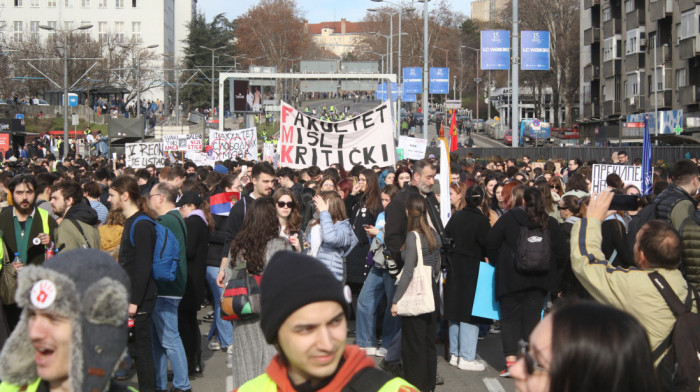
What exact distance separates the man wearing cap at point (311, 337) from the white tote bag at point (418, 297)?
4352 mm

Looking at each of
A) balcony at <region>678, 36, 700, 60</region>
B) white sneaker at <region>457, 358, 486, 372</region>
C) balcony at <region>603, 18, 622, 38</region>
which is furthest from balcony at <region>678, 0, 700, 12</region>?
white sneaker at <region>457, 358, 486, 372</region>

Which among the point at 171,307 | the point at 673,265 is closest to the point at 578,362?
the point at 673,265

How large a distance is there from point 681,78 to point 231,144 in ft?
118

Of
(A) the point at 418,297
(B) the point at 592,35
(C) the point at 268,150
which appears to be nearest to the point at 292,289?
(A) the point at 418,297

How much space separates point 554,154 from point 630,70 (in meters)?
27.2

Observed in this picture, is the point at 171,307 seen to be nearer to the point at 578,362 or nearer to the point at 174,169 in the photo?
the point at 174,169

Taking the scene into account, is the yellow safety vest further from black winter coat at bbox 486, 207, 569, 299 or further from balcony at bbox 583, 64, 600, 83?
balcony at bbox 583, 64, 600, 83

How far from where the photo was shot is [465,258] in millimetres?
8414

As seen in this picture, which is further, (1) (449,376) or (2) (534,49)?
(2) (534,49)

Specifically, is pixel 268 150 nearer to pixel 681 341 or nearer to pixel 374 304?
pixel 374 304

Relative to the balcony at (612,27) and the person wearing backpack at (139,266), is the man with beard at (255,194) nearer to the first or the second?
the person wearing backpack at (139,266)

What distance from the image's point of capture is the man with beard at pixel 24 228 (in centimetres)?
696

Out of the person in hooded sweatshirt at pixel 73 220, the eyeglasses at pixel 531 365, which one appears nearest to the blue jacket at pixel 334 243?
the person in hooded sweatshirt at pixel 73 220

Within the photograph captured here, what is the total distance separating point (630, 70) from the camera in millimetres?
59156
